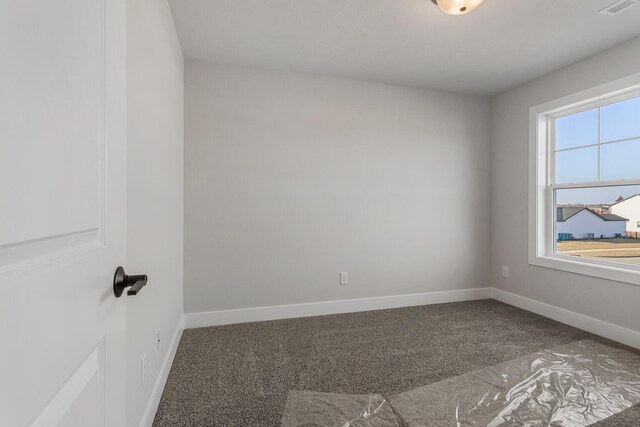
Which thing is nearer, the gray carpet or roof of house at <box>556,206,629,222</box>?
the gray carpet

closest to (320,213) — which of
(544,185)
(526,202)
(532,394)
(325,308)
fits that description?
(325,308)

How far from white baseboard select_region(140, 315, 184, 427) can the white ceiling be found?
98.0 inches

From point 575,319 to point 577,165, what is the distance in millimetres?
1536

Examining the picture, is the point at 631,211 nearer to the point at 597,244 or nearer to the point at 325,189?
the point at 597,244

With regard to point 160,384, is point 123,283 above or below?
above

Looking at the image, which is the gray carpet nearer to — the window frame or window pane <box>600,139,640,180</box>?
the window frame

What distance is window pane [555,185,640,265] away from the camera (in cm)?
271

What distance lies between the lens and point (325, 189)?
10.7ft

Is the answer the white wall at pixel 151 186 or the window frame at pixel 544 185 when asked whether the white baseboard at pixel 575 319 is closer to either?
the window frame at pixel 544 185

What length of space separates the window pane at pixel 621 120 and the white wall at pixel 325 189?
46.4 inches

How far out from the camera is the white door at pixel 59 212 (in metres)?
0.37

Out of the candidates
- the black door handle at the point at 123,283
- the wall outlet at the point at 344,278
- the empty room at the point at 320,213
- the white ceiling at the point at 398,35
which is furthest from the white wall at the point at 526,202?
the black door handle at the point at 123,283

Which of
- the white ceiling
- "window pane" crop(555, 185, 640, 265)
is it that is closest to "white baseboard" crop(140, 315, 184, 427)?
the white ceiling

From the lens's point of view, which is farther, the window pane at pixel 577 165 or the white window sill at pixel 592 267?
the window pane at pixel 577 165
